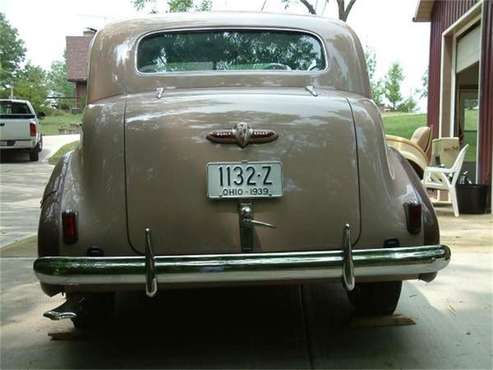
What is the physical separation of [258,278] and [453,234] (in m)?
5.04

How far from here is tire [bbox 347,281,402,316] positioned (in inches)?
150

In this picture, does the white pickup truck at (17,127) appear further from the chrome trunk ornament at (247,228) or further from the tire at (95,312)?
the chrome trunk ornament at (247,228)

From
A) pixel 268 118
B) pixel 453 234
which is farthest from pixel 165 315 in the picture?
pixel 453 234

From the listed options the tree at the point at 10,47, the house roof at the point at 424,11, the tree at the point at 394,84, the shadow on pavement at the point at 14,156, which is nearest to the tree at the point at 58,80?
the tree at the point at 10,47

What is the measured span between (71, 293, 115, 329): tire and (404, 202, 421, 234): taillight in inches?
70.3

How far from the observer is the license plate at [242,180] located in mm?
3098

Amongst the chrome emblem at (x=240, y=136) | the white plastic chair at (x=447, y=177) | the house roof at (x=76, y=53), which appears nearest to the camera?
the chrome emblem at (x=240, y=136)

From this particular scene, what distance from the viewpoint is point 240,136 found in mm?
3133

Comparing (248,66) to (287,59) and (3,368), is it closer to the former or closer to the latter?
Answer: (287,59)

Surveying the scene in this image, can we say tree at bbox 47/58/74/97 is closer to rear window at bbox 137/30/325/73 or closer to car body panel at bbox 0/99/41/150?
car body panel at bbox 0/99/41/150

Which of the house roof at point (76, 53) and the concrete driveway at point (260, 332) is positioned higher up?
the house roof at point (76, 53)

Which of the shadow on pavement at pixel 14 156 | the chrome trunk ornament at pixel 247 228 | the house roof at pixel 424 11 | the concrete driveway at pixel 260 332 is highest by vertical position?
the house roof at pixel 424 11

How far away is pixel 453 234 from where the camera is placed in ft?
24.2

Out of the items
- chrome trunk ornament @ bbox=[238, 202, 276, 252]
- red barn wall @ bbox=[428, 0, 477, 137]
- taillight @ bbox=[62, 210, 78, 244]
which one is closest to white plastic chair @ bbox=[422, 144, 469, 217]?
red barn wall @ bbox=[428, 0, 477, 137]
